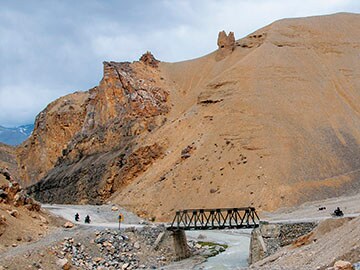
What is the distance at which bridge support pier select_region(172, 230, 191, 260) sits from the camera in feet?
118

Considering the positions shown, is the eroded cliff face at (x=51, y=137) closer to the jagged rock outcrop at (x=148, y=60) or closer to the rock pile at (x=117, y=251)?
the jagged rock outcrop at (x=148, y=60)

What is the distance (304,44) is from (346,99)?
12.1 meters

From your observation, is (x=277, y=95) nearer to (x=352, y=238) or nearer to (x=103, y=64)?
(x=103, y=64)

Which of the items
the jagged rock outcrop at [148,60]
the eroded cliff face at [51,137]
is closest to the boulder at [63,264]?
the jagged rock outcrop at [148,60]

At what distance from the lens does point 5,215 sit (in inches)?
1281

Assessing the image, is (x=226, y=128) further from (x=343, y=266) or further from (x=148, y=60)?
(x=343, y=266)

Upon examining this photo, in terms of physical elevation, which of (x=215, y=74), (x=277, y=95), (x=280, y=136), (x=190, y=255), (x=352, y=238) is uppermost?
(x=215, y=74)

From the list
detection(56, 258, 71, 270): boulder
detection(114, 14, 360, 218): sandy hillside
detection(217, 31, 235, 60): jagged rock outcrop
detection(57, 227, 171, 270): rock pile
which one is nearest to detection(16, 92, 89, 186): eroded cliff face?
detection(114, 14, 360, 218): sandy hillside

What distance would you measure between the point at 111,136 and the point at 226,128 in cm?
2318

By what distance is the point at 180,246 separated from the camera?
36562mm

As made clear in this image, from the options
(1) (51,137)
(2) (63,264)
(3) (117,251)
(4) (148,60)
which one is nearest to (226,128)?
(4) (148,60)

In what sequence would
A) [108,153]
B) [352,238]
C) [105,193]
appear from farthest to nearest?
[108,153], [105,193], [352,238]

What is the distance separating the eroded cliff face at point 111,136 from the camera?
70750 millimetres

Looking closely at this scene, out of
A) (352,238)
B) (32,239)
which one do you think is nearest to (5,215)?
(32,239)
